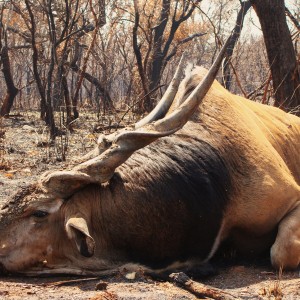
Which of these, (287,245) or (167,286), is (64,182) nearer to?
(167,286)

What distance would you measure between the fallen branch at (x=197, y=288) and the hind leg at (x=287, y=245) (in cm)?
69

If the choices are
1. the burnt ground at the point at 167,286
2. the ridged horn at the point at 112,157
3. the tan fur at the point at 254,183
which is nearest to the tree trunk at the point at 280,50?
the tan fur at the point at 254,183

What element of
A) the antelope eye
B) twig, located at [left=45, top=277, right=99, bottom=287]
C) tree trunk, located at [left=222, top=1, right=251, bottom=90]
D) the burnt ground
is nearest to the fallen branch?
the burnt ground

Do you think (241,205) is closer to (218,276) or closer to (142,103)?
(218,276)

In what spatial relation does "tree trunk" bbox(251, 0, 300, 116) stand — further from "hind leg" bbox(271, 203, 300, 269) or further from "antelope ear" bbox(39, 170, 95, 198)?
"antelope ear" bbox(39, 170, 95, 198)

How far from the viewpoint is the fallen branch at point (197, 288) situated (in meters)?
3.18

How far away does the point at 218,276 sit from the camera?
12.1 ft

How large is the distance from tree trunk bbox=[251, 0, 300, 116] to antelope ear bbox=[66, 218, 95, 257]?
17.1ft

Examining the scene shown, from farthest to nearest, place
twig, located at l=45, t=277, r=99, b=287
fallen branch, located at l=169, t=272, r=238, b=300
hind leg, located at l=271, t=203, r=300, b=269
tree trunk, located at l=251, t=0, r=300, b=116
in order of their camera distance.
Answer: tree trunk, located at l=251, t=0, r=300, b=116
hind leg, located at l=271, t=203, r=300, b=269
twig, located at l=45, t=277, r=99, b=287
fallen branch, located at l=169, t=272, r=238, b=300

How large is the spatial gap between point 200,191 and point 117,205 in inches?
20.9

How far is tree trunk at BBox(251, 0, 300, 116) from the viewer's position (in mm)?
8078

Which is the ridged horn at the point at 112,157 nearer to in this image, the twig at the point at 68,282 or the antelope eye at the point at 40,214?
the antelope eye at the point at 40,214

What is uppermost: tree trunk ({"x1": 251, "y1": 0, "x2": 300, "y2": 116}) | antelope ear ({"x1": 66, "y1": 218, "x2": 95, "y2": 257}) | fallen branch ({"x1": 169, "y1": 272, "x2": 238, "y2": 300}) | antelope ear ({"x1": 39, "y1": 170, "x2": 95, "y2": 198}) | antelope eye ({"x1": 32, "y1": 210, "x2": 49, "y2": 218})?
tree trunk ({"x1": 251, "y1": 0, "x2": 300, "y2": 116})

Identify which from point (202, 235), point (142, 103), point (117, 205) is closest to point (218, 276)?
point (202, 235)
